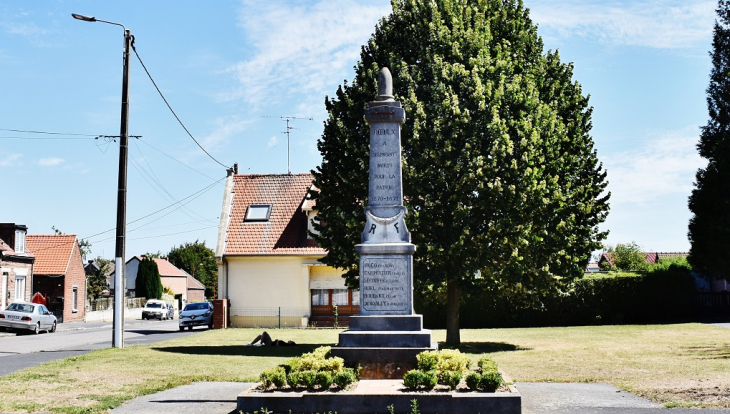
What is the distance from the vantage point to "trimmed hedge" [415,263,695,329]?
36.4m

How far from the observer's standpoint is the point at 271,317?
38375 mm

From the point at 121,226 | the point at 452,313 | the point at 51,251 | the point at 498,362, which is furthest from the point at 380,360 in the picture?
the point at 51,251

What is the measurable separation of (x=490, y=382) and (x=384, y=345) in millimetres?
2861

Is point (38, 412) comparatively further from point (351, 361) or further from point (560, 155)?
point (560, 155)

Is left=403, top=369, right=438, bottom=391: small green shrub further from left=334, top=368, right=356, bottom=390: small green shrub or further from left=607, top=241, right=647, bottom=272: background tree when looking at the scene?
left=607, top=241, right=647, bottom=272: background tree

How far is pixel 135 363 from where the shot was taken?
60.3ft

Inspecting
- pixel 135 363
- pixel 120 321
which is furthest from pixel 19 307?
pixel 135 363

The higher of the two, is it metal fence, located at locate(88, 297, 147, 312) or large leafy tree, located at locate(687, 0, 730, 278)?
large leafy tree, located at locate(687, 0, 730, 278)

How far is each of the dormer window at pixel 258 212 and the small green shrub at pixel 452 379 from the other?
30547mm

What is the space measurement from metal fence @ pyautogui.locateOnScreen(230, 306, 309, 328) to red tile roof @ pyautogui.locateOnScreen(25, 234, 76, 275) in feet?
67.5

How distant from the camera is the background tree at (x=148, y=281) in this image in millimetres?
75625

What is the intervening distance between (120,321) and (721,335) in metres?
20.5

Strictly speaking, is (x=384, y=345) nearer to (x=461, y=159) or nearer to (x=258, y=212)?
(x=461, y=159)

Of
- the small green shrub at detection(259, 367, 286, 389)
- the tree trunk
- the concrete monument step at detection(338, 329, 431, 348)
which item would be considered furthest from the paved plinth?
the tree trunk
